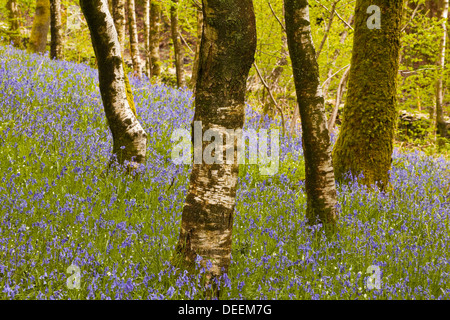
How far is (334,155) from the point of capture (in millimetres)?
6383

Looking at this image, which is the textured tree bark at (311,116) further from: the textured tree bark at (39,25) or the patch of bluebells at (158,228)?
the textured tree bark at (39,25)

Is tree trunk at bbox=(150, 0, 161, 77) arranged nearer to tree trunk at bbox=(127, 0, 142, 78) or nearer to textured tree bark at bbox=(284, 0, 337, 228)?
tree trunk at bbox=(127, 0, 142, 78)

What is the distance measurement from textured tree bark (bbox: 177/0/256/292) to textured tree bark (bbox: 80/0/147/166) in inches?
101

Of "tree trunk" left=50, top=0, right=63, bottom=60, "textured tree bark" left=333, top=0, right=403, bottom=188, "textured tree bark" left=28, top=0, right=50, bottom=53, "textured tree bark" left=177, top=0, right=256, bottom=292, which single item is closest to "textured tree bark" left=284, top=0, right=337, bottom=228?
"textured tree bark" left=177, top=0, right=256, bottom=292

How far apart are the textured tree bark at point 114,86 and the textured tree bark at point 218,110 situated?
2559 mm

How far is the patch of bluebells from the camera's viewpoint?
10.5 feet

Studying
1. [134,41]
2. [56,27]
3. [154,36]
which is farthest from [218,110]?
[154,36]

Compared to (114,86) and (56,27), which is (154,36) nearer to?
(56,27)

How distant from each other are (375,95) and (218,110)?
3840mm

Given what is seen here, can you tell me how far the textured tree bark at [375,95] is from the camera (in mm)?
5938

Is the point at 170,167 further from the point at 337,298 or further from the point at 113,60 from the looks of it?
the point at 337,298

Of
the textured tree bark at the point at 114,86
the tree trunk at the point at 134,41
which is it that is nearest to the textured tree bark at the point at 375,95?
the textured tree bark at the point at 114,86

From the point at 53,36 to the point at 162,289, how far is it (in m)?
12.8
